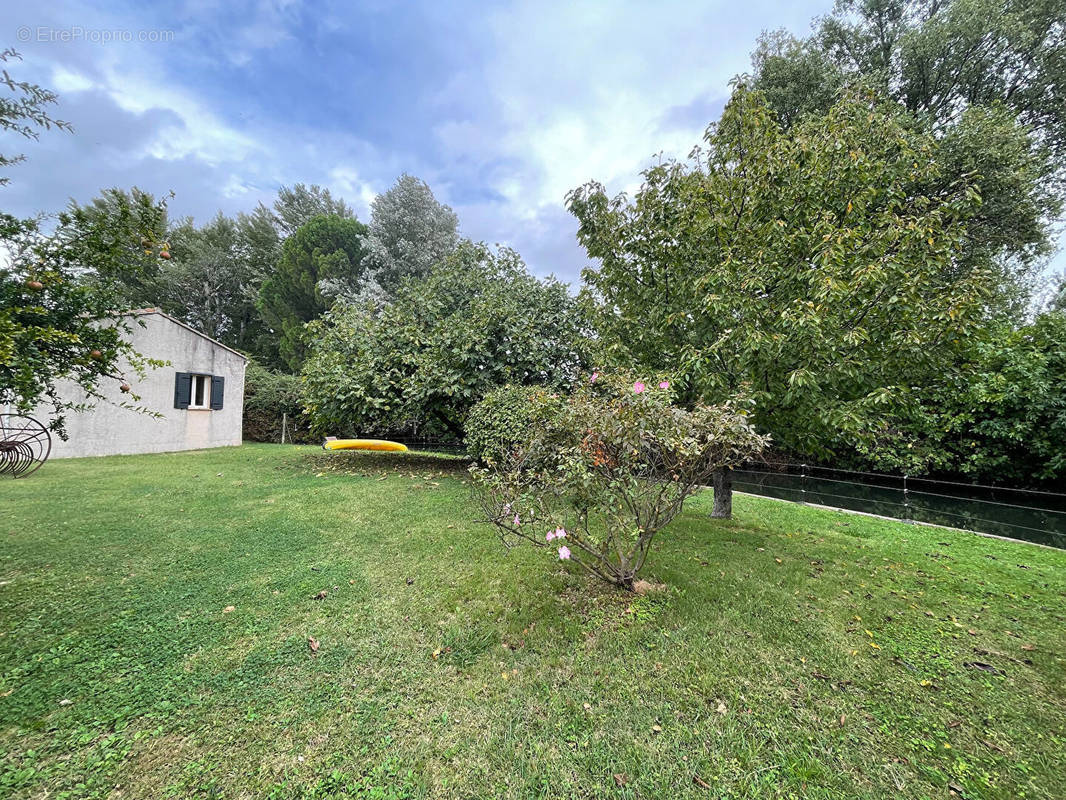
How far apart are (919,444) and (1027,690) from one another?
789cm

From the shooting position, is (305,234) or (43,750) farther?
(305,234)

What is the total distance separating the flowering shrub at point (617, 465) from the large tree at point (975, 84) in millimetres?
10534

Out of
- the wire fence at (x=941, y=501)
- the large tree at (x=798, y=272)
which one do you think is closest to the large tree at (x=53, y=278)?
the large tree at (x=798, y=272)

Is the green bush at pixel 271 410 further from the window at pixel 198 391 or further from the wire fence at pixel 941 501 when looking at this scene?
the wire fence at pixel 941 501

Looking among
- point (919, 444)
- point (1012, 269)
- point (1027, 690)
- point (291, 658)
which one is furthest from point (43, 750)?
point (1012, 269)

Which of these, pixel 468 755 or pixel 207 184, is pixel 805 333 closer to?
pixel 468 755

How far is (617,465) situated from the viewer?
116 inches

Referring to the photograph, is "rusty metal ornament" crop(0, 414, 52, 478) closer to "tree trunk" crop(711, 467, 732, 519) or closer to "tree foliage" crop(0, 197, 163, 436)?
"tree foliage" crop(0, 197, 163, 436)

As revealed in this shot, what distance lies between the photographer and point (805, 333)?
3879 millimetres

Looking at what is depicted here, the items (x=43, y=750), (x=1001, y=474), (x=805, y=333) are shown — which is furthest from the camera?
(x=1001, y=474)

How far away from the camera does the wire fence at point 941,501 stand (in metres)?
5.93

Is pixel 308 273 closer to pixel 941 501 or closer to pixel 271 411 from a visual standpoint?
pixel 271 411

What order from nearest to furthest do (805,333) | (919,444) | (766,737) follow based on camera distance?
(766,737) < (805,333) < (919,444)

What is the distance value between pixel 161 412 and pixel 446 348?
8481 mm
